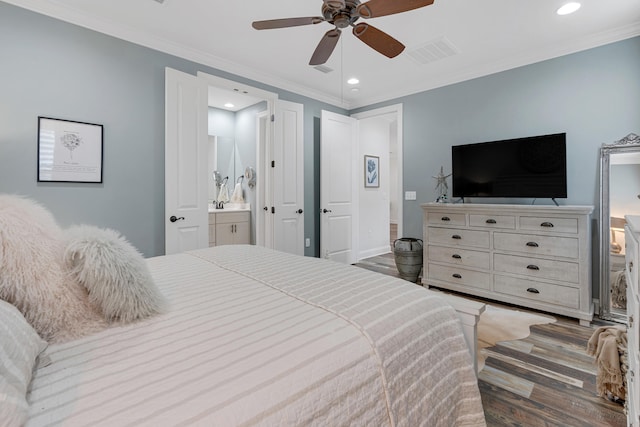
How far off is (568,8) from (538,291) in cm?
246

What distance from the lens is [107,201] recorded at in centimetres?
265

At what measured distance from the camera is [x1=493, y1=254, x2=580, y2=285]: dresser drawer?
2.70 metres

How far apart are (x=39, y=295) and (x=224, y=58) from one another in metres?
3.18

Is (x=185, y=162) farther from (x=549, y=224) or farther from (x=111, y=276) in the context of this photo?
(x=549, y=224)

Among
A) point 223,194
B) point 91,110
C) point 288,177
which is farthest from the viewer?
point 223,194

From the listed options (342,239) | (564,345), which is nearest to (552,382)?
(564,345)

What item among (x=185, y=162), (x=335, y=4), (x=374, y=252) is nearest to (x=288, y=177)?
(x=185, y=162)

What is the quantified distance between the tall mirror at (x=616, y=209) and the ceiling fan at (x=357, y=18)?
2.36 m

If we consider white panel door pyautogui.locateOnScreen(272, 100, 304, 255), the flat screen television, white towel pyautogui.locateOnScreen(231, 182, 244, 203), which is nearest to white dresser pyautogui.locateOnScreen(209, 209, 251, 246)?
white towel pyautogui.locateOnScreen(231, 182, 244, 203)

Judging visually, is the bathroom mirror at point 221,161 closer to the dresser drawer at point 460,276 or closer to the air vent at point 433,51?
the air vent at point 433,51

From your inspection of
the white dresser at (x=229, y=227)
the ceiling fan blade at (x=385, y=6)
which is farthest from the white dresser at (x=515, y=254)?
the white dresser at (x=229, y=227)

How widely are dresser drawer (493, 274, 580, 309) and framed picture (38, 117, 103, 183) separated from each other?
13.0ft

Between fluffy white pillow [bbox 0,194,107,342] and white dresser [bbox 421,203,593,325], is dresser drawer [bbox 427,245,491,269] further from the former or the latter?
fluffy white pillow [bbox 0,194,107,342]

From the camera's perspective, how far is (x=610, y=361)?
1.57 meters
